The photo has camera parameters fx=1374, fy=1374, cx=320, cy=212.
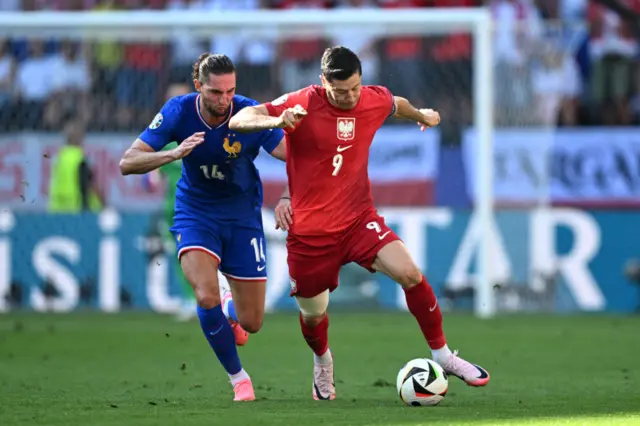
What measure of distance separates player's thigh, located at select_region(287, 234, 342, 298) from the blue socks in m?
0.55

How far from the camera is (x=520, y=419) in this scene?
7191mm

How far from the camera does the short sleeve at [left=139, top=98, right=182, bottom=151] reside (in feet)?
29.1

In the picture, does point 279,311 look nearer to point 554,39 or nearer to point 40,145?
point 40,145

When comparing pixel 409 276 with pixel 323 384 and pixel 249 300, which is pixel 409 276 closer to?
pixel 323 384

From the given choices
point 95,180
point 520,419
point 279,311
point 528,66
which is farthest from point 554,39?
point 520,419

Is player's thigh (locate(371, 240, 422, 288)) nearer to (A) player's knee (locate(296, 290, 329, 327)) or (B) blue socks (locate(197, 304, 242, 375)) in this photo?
(A) player's knee (locate(296, 290, 329, 327))

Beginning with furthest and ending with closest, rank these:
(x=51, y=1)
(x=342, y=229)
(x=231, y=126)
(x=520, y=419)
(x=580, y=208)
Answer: (x=51, y=1)
(x=580, y=208)
(x=342, y=229)
(x=231, y=126)
(x=520, y=419)

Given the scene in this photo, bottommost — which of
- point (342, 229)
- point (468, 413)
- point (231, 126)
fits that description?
point (468, 413)

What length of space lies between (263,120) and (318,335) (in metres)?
1.62

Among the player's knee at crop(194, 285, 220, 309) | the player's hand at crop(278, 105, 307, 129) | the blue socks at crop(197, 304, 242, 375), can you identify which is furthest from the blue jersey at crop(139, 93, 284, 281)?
the player's hand at crop(278, 105, 307, 129)

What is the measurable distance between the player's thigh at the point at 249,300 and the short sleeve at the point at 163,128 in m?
1.17

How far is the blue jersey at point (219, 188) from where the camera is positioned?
9016 mm

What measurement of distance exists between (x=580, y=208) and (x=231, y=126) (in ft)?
31.5

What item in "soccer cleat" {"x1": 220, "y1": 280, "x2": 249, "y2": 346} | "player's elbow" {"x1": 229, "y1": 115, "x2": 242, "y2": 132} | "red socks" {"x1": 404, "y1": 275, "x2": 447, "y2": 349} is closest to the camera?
"player's elbow" {"x1": 229, "y1": 115, "x2": 242, "y2": 132}
